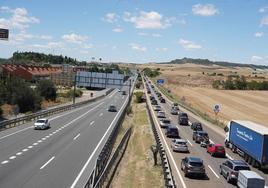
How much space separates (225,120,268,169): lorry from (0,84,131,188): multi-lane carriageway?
39.5 feet

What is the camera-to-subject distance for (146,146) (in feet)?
141

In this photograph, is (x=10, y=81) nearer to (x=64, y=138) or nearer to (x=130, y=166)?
(x=64, y=138)

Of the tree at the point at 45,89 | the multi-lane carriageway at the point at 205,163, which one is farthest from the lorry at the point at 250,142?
the tree at the point at 45,89

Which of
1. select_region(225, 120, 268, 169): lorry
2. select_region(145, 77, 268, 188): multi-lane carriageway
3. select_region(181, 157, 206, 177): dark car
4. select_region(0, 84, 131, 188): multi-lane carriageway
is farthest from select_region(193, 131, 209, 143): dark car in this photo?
select_region(181, 157, 206, 177): dark car

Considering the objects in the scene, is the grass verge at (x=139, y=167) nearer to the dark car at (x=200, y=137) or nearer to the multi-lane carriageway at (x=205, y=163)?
the multi-lane carriageway at (x=205, y=163)

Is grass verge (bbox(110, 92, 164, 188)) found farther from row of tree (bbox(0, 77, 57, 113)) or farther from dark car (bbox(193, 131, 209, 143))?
row of tree (bbox(0, 77, 57, 113))

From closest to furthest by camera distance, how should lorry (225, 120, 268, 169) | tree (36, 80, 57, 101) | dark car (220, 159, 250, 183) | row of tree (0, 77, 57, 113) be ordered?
dark car (220, 159, 250, 183) → lorry (225, 120, 268, 169) → row of tree (0, 77, 57, 113) → tree (36, 80, 57, 101)

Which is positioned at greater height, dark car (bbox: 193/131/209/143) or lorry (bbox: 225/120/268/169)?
lorry (bbox: 225/120/268/169)

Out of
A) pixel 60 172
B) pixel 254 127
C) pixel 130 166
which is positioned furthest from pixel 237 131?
pixel 60 172

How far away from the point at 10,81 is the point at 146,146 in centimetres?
4691

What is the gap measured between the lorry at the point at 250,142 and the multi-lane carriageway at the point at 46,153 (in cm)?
1203

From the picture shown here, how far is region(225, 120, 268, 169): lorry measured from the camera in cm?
3312

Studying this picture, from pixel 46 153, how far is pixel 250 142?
606 inches

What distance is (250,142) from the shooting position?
35906mm
